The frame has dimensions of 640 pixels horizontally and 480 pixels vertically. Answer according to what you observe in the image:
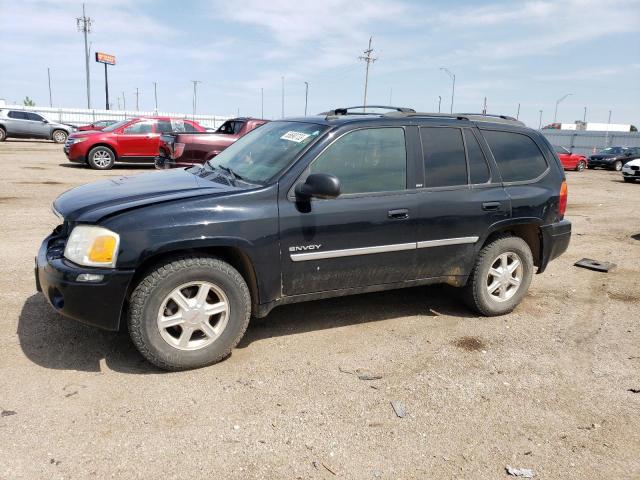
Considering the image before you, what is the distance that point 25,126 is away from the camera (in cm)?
2739

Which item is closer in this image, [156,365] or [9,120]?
[156,365]

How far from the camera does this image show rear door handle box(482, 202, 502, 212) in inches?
173

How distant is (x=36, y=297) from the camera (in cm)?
460

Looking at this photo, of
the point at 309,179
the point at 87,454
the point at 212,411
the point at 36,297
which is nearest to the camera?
the point at 87,454

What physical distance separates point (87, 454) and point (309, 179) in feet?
6.85

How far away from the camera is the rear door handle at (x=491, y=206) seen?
440 cm

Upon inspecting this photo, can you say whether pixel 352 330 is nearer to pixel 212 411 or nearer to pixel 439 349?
pixel 439 349

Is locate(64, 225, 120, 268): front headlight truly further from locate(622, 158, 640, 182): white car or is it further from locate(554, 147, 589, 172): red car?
locate(554, 147, 589, 172): red car

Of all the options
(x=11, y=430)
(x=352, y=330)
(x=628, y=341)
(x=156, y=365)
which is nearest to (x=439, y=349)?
(x=352, y=330)

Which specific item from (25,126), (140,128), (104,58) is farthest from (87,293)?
(104,58)

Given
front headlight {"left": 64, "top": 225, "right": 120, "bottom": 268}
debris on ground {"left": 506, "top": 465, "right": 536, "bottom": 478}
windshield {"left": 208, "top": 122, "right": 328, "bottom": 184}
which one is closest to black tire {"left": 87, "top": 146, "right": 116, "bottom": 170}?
windshield {"left": 208, "top": 122, "right": 328, "bottom": 184}

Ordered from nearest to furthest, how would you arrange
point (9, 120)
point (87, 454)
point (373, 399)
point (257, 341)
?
point (87, 454) → point (373, 399) → point (257, 341) → point (9, 120)

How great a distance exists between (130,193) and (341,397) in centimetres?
202

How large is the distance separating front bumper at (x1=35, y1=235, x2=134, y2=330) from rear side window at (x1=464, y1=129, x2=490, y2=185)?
2904 mm
